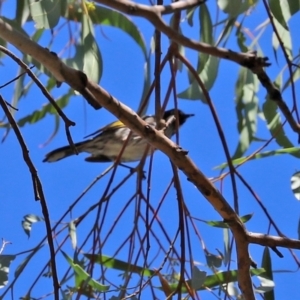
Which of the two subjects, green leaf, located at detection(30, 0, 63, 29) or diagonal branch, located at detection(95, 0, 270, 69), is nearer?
diagonal branch, located at detection(95, 0, 270, 69)

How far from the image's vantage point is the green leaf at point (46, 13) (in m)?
1.26

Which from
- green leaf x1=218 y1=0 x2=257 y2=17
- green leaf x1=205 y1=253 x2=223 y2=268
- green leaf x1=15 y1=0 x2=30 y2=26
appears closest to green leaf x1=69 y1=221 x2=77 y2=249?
green leaf x1=205 y1=253 x2=223 y2=268

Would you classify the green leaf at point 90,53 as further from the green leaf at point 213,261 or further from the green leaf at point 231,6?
the green leaf at point 213,261

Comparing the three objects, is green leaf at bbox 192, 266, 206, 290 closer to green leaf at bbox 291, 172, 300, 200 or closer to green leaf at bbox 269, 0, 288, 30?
green leaf at bbox 291, 172, 300, 200

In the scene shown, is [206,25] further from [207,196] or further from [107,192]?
[207,196]

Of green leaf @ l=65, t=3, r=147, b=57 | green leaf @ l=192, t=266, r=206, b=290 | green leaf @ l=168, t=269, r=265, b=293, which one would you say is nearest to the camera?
green leaf @ l=192, t=266, r=206, b=290

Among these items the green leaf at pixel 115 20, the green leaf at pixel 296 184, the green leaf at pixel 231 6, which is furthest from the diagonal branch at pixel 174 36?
the green leaf at pixel 115 20

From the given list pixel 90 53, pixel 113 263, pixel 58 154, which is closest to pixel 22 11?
pixel 90 53

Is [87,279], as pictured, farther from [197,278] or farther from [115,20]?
[115,20]

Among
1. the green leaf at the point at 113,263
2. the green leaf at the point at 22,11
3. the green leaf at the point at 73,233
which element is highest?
the green leaf at the point at 22,11

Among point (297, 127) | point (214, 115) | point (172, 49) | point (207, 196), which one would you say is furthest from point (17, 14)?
point (297, 127)

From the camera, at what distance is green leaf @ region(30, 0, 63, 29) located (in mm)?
1263

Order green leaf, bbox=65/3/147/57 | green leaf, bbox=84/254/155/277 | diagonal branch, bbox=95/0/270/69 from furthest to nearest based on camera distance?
green leaf, bbox=65/3/147/57 → green leaf, bbox=84/254/155/277 → diagonal branch, bbox=95/0/270/69

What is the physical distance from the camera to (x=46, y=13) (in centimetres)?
128
